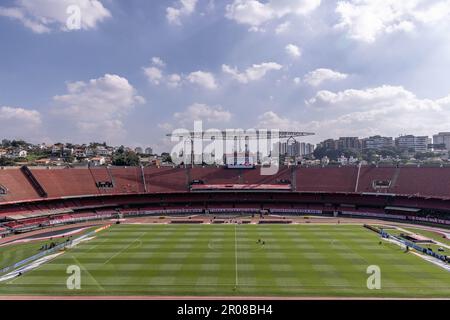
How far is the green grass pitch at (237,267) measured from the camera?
2761cm

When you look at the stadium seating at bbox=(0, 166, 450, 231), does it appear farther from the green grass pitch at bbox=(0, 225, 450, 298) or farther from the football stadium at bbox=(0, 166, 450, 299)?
the green grass pitch at bbox=(0, 225, 450, 298)

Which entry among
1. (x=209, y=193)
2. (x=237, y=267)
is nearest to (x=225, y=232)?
(x=237, y=267)

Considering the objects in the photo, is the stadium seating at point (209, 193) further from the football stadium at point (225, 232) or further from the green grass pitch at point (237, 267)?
the green grass pitch at point (237, 267)

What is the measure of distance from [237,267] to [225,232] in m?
16.7

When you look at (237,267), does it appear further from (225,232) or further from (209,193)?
(209,193)

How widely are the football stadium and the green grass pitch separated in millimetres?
151

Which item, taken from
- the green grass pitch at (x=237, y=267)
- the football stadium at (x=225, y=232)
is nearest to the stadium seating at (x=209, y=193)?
the football stadium at (x=225, y=232)

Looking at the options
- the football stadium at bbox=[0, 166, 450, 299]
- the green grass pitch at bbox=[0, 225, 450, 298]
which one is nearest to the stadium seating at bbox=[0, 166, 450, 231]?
the football stadium at bbox=[0, 166, 450, 299]

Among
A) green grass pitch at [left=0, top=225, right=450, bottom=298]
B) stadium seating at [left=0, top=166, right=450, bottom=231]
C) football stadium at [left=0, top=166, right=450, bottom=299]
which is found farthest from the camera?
stadium seating at [left=0, top=166, right=450, bottom=231]

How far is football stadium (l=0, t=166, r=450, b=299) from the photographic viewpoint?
95.0ft

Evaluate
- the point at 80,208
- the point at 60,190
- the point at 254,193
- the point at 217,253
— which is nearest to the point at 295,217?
the point at 254,193

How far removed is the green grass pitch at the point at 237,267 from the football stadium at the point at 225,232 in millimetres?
151

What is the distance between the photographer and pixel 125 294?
26578mm

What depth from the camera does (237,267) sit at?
33.1 m
